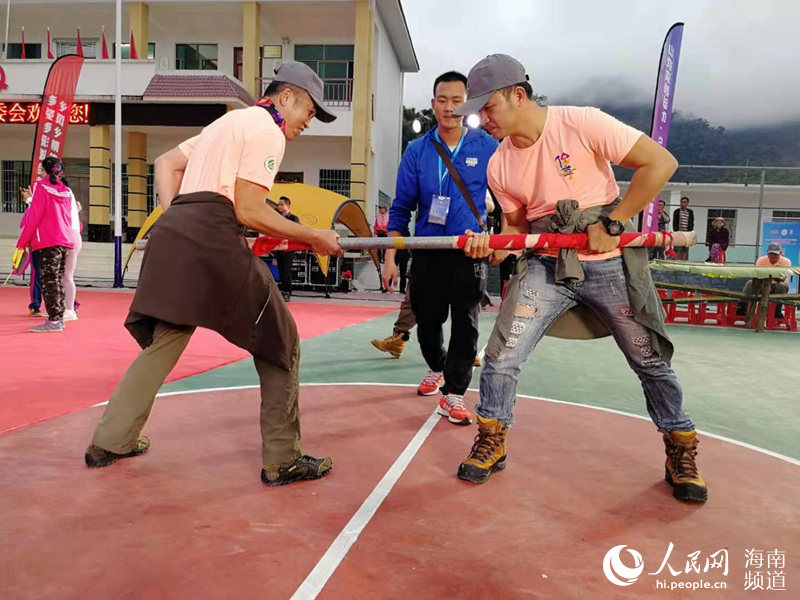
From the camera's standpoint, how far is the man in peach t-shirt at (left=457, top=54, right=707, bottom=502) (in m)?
2.97

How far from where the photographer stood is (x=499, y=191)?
3.37 metres

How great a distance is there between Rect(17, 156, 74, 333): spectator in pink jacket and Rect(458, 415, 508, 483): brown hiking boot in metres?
6.48

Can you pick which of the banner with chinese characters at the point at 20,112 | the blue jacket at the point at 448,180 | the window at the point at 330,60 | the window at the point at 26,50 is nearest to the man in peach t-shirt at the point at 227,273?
the blue jacket at the point at 448,180

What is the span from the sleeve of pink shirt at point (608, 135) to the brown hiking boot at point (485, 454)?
1.42 meters

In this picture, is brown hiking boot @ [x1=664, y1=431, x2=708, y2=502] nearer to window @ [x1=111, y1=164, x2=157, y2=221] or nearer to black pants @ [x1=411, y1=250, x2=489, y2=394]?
black pants @ [x1=411, y1=250, x2=489, y2=394]

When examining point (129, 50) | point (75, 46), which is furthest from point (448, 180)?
point (75, 46)

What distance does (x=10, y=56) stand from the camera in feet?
74.0

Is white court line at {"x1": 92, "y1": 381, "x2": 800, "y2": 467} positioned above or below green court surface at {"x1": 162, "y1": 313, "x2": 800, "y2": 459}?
above

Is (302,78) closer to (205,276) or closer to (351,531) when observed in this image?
(205,276)

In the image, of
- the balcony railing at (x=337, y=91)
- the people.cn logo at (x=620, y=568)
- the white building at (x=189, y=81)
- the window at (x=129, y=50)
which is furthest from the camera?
the balcony railing at (x=337, y=91)

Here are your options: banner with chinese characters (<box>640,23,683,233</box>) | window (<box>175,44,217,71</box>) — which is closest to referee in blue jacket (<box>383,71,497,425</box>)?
banner with chinese characters (<box>640,23,683,233</box>)

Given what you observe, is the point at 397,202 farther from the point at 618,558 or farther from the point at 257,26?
the point at 257,26

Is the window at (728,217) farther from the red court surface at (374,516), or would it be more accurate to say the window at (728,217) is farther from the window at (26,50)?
the window at (26,50)

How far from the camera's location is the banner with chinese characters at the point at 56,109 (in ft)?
53.5
